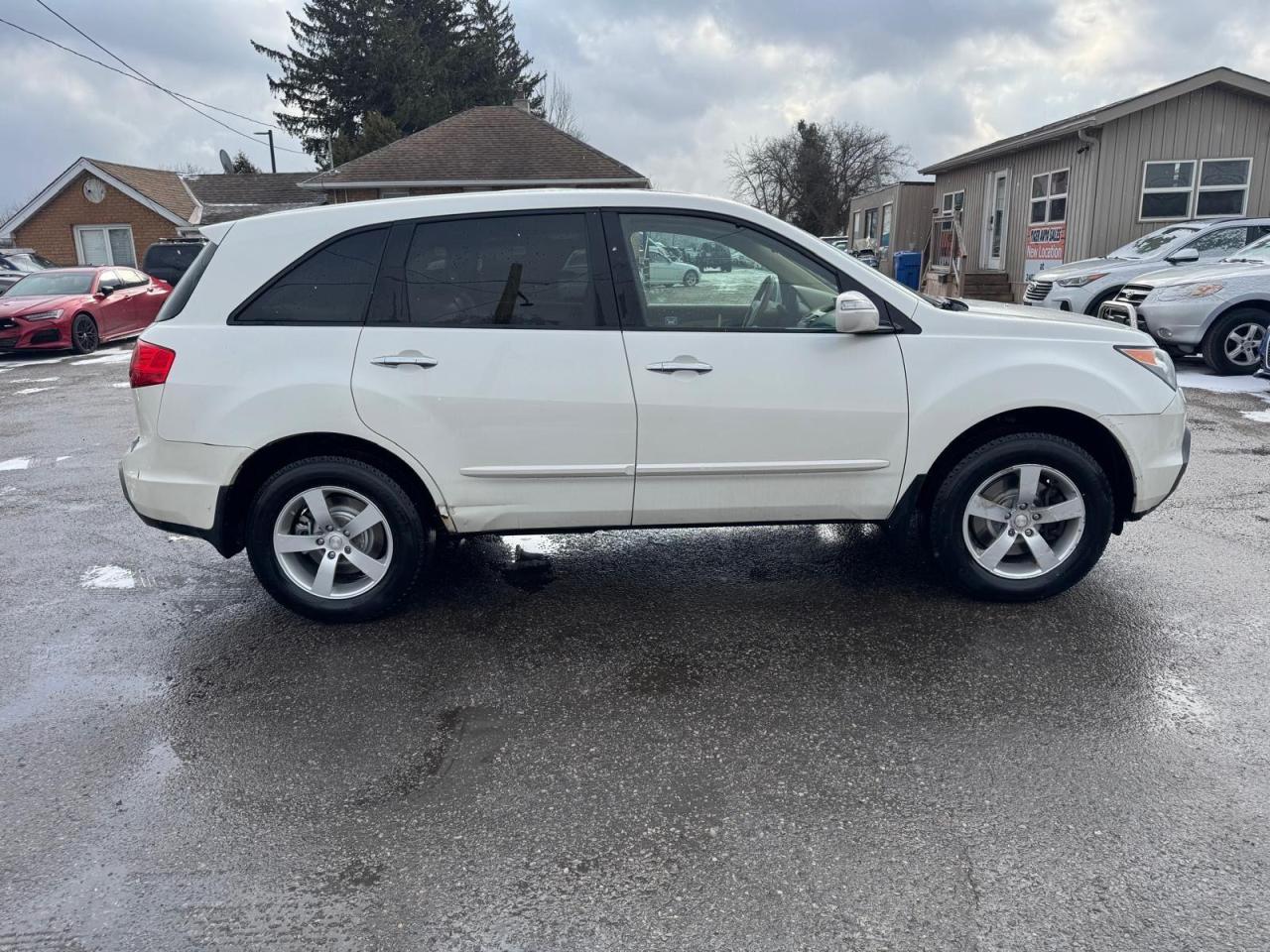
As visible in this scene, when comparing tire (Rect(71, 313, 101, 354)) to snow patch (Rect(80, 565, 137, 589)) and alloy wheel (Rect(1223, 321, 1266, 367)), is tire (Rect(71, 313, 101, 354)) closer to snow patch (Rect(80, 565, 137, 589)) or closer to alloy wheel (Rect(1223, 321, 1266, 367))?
snow patch (Rect(80, 565, 137, 589))

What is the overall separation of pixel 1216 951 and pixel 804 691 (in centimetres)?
155

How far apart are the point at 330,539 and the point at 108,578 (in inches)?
68.4

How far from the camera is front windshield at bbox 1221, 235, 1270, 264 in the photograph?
11074mm

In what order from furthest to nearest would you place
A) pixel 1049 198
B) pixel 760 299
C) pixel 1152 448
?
pixel 1049 198, pixel 1152 448, pixel 760 299

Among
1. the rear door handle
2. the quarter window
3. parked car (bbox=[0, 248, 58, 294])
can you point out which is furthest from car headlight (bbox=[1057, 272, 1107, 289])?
parked car (bbox=[0, 248, 58, 294])

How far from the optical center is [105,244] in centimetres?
3428

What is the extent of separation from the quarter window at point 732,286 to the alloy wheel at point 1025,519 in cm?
109

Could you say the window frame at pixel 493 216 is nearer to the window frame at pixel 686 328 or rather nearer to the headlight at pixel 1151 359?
the window frame at pixel 686 328

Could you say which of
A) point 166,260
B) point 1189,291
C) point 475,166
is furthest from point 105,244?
point 1189,291

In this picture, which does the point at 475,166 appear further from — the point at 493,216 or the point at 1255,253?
the point at 493,216

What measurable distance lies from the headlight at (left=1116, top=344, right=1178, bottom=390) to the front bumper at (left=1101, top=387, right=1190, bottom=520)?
0.33 feet

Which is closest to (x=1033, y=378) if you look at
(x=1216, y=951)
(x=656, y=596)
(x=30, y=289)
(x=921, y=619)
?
(x=921, y=619)

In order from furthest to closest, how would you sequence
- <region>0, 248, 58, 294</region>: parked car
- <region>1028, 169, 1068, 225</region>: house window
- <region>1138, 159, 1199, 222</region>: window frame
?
<region>0, 248, 58, 294</region>: parked car
<region>1028, 169, 1068, 225</region>: house window
<region>1138, 159, 1199, 222</region>: window frame

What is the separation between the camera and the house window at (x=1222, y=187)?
697 inches
